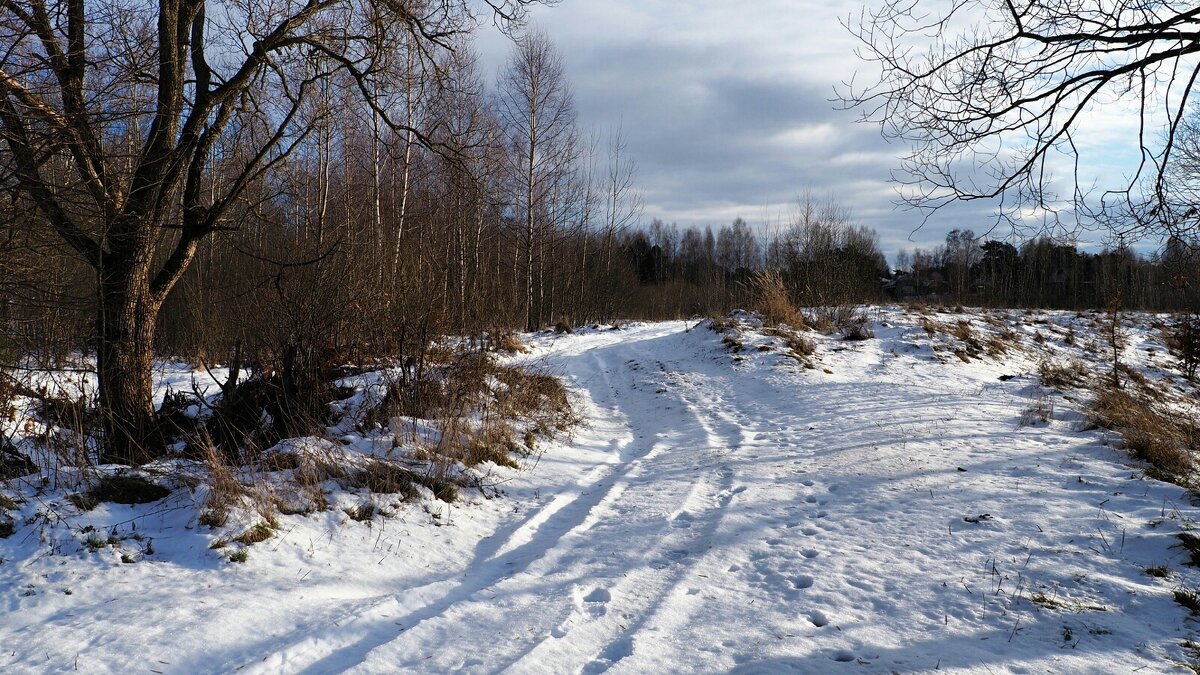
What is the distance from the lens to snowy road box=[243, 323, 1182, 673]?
9.77 feet

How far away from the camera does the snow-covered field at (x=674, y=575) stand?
9.58ft

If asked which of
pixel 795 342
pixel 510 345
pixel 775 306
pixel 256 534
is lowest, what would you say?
pixel 256 534

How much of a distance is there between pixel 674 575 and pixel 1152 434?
569 centimetres

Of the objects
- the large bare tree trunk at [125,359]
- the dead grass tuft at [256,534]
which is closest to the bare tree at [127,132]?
the large bare tree trunk at [125,359]


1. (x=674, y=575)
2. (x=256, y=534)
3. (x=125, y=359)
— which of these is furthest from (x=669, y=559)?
(x=125, y=359)

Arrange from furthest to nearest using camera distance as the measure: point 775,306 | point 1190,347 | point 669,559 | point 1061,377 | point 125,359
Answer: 1. point 775,306
2. point 1190,347
3. point 1061,377
4. point 125,359
5. point 669,559

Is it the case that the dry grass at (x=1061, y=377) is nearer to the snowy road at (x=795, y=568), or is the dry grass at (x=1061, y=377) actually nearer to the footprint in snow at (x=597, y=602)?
the snowy road at (x=795, y=568)

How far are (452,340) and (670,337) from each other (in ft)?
33.6

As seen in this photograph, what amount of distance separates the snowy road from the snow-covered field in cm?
2

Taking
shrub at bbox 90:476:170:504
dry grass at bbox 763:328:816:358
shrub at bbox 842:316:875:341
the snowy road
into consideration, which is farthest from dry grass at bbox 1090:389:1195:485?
shrub at bbox 90:476:170:504

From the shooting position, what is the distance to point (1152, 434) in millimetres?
6188

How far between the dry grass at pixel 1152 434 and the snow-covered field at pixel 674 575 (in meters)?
0.22

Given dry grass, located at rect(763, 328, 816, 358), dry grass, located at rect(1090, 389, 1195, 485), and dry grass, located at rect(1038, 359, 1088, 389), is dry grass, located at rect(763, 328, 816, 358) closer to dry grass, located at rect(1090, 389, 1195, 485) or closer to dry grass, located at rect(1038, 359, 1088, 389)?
dry grass, located at rect(1038, 359, 1088, 389)

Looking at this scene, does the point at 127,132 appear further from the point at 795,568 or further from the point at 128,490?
the point at 795,568
